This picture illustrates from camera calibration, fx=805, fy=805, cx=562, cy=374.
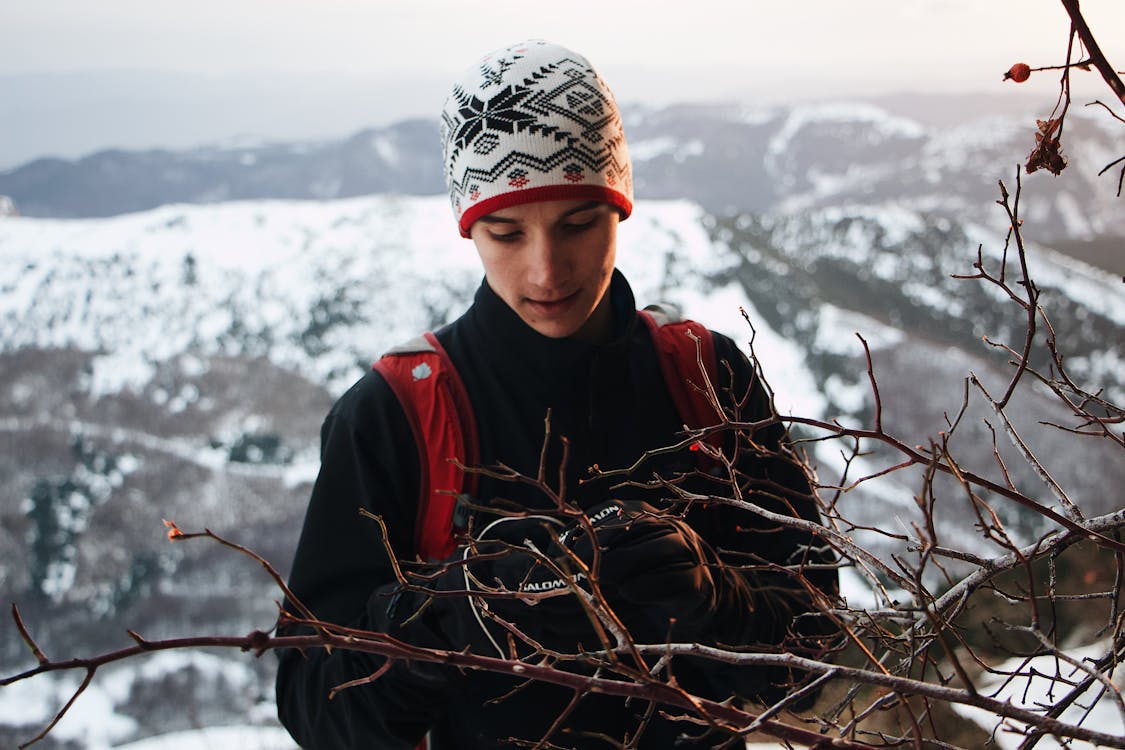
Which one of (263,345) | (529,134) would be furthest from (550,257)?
(263,345)

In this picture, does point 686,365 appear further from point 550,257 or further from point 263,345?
point 263,345

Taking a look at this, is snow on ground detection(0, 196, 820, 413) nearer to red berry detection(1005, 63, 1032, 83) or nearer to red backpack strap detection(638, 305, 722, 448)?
red backpack strap detection(638, 305, 722, 448)

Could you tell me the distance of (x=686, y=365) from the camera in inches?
75.4

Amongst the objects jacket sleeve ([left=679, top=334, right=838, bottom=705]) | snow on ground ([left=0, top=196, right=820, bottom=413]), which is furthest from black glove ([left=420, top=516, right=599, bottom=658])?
snow on ground ([left=0, top=196, right=820, bottom=413])

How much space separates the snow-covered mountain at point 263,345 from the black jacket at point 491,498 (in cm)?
1759

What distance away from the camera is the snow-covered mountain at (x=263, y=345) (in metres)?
22.5

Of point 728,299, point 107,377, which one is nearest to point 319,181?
point 107,377

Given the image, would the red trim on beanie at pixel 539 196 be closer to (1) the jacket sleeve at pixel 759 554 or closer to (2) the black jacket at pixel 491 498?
(2) the black jacket at pixel 491 498

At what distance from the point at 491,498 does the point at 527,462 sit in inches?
10.4

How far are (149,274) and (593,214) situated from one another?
1857 inches

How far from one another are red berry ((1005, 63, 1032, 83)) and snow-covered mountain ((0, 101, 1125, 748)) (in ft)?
60.5

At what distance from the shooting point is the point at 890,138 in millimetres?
54156

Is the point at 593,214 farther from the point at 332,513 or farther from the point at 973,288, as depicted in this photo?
the point at 973,288

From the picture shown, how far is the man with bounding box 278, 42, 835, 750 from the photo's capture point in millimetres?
1503
